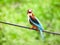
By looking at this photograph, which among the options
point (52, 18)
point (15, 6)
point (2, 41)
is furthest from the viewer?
point (15, 6)

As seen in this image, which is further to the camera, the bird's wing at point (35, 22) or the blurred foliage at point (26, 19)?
the blurred foliage at point (26, 19)

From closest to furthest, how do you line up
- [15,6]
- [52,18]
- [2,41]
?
1. [2,41]
2. [52,18]
3. [15,6]

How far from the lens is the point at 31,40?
6.83 metres

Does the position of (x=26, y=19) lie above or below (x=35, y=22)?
below

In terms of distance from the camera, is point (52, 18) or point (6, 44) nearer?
point (6, 44)

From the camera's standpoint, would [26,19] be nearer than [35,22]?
No

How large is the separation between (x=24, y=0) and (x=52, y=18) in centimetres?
130

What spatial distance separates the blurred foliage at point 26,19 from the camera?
675cm

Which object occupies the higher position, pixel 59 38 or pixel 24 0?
pixel 24 0

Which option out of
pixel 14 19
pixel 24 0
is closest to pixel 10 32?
pixel 14 19

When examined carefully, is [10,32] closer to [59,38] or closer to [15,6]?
[59,38]

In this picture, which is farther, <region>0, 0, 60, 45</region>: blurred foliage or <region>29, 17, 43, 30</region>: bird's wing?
<region>0, 0, 60, 45</region>: blurred foliage

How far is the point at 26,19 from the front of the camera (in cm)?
742

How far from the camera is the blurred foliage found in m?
6.75
